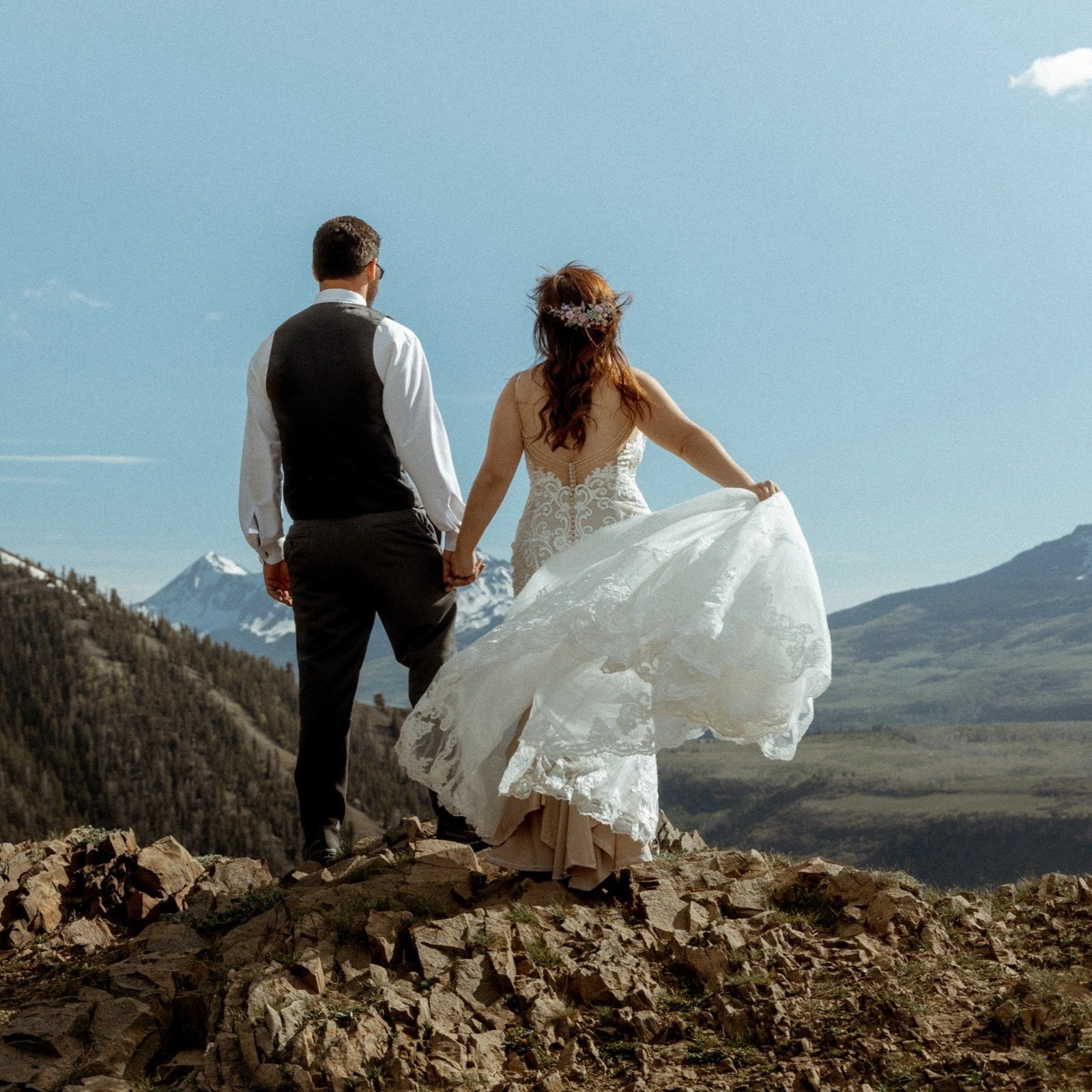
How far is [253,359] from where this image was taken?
679 cm

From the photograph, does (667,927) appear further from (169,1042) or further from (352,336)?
(352,336)

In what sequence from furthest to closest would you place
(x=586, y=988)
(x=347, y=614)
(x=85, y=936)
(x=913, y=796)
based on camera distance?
1. (x=913, y=796)
2. (x=85, y=936)
3. (x=347, y=614)
4. (x=586, y=988)

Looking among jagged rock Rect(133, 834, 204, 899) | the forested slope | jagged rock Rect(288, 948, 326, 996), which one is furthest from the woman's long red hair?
the forested slope

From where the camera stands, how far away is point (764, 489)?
6211mm

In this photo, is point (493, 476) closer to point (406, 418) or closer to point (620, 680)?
point (406, 418)

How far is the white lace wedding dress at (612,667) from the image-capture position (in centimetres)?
545

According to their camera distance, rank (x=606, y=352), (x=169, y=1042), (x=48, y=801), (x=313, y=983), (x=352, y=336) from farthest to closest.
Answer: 1. (x=48, y=801)
2. (x=352, y=336)
3. (x=606, y=352)
4. (x=169, y=1042)
5. (x=313, y=983)

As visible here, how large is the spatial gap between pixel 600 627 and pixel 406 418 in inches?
68.4

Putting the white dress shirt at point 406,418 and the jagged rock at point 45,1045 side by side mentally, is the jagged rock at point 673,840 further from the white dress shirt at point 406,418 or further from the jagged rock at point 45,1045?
the jagged rock at point 45,1045

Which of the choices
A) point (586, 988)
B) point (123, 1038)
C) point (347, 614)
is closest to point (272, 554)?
point (347, 614)

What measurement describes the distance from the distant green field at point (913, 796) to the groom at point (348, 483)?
111 meters

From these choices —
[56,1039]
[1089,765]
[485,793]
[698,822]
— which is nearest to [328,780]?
[485,793]

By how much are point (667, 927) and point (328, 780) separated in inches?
95.9

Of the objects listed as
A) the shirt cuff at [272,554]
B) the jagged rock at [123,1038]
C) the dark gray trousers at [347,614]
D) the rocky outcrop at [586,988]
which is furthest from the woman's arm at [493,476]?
the jagged rock at [123,1038]
